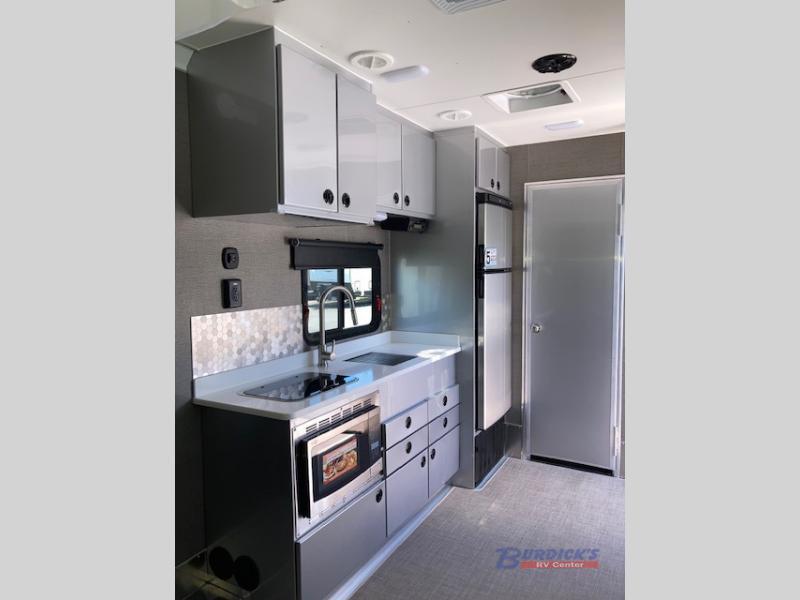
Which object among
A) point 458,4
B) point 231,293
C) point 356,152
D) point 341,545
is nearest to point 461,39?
point 458,4

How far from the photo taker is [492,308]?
3.59m

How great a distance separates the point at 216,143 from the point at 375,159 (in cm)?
79

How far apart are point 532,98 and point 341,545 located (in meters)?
2.52

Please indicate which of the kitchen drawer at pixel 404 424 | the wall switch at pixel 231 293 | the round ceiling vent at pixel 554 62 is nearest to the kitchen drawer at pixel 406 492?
the kitchen drawer at pixel 404 424

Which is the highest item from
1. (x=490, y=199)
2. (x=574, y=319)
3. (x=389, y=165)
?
(x=389, y=165)

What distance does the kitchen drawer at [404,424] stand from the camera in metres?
2.59

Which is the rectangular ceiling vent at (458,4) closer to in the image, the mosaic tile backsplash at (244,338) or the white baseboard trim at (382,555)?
the mosaic tile backsplash at (244,338)

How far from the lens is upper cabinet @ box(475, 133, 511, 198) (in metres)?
3.41

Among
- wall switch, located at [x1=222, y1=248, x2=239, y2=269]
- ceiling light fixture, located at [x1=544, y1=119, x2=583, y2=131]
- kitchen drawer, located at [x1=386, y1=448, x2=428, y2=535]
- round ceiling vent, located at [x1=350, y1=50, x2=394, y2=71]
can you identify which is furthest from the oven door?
ceiling light fixture, located at [x1=544, y1=119, x2=583, y2=131]

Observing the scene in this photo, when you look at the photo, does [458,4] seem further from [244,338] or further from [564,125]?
[564,125]

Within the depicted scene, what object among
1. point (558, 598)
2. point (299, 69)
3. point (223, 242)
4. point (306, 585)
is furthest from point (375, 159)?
point (558, 598)

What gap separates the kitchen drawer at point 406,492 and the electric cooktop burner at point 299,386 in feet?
1.91

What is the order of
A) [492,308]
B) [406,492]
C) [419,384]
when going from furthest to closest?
[492,308] < [419,384] < [406,492]

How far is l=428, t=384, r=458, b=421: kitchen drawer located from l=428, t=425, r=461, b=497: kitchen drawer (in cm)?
16
